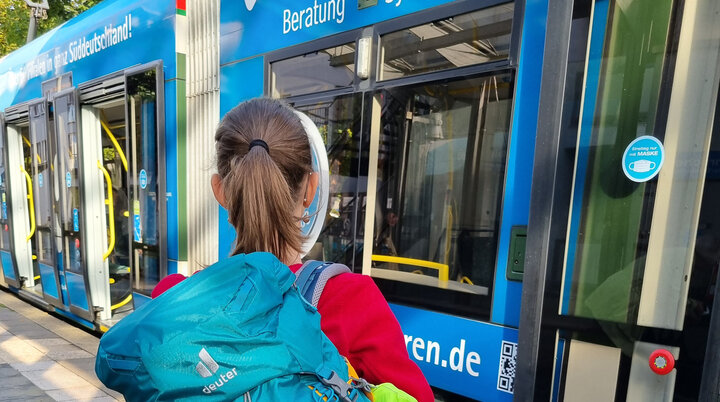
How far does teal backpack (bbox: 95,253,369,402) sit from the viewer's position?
739mm

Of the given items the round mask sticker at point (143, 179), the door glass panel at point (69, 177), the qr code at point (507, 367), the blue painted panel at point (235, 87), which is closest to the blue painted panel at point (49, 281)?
the door glass panel at point (69, 177)

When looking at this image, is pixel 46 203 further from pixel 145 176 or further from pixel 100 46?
pixel 145 176

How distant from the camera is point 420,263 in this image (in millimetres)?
2379

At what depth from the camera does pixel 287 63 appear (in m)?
2.99

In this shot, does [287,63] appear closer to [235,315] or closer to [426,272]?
[426,272]

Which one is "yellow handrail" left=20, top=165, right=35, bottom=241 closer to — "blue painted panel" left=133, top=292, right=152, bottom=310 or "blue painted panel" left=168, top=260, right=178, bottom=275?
"blue painted panel" left=133, top=292, right=152, bottom=310

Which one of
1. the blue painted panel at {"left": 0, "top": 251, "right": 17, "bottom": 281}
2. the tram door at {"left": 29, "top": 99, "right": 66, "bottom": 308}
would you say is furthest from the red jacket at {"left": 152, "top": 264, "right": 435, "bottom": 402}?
the blue painted panel at {"left": 0, "top": 251, "right": 17, "bottom": 281}

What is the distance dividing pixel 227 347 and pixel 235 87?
112 inches

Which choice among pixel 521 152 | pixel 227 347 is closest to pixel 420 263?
pixel 521 152

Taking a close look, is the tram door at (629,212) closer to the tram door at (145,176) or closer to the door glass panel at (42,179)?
the tram door at (145,176)

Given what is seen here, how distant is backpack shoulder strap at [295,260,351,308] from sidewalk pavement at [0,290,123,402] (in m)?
3.46

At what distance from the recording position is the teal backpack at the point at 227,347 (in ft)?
2.42

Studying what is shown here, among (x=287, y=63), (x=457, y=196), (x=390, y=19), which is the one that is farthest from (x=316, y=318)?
(x=287, y=63)

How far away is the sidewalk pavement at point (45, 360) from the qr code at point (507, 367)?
3.05 metres
